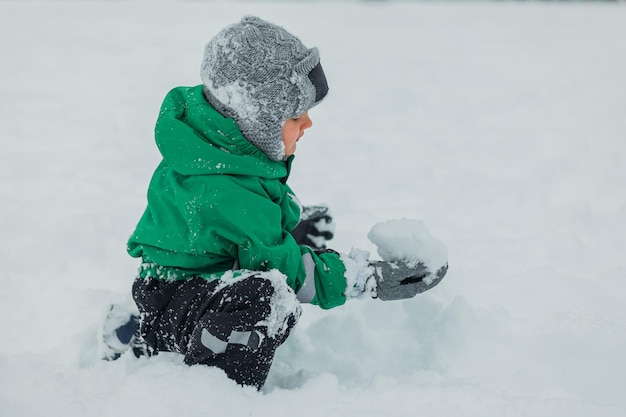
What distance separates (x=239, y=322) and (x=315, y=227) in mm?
766

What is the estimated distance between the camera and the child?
173 centimetres

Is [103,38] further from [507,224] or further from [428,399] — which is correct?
[428,399]

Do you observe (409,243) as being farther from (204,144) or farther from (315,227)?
(204,144)

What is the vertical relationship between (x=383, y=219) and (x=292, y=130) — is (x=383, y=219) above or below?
below

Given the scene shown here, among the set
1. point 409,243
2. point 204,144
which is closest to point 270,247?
point 204,144

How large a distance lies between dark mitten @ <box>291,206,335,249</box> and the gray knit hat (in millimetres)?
537

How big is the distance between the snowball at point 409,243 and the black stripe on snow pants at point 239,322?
0.36 metres

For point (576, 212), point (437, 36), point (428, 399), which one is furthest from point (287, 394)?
point (437, 36)

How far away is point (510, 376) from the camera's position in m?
1.94

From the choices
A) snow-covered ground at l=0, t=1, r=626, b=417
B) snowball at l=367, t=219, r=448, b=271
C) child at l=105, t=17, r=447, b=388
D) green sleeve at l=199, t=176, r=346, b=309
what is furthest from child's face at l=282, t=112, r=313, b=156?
snow-covered ground at l=0, t=1, r=626, b=417

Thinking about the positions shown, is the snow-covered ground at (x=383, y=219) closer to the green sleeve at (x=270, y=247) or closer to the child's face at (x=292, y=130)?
the green sleeve at (x=270, y=247)

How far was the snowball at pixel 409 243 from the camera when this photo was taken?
6.36 ft

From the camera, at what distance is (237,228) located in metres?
1.74

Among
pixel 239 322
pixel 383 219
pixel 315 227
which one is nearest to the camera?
pixel 239 322
